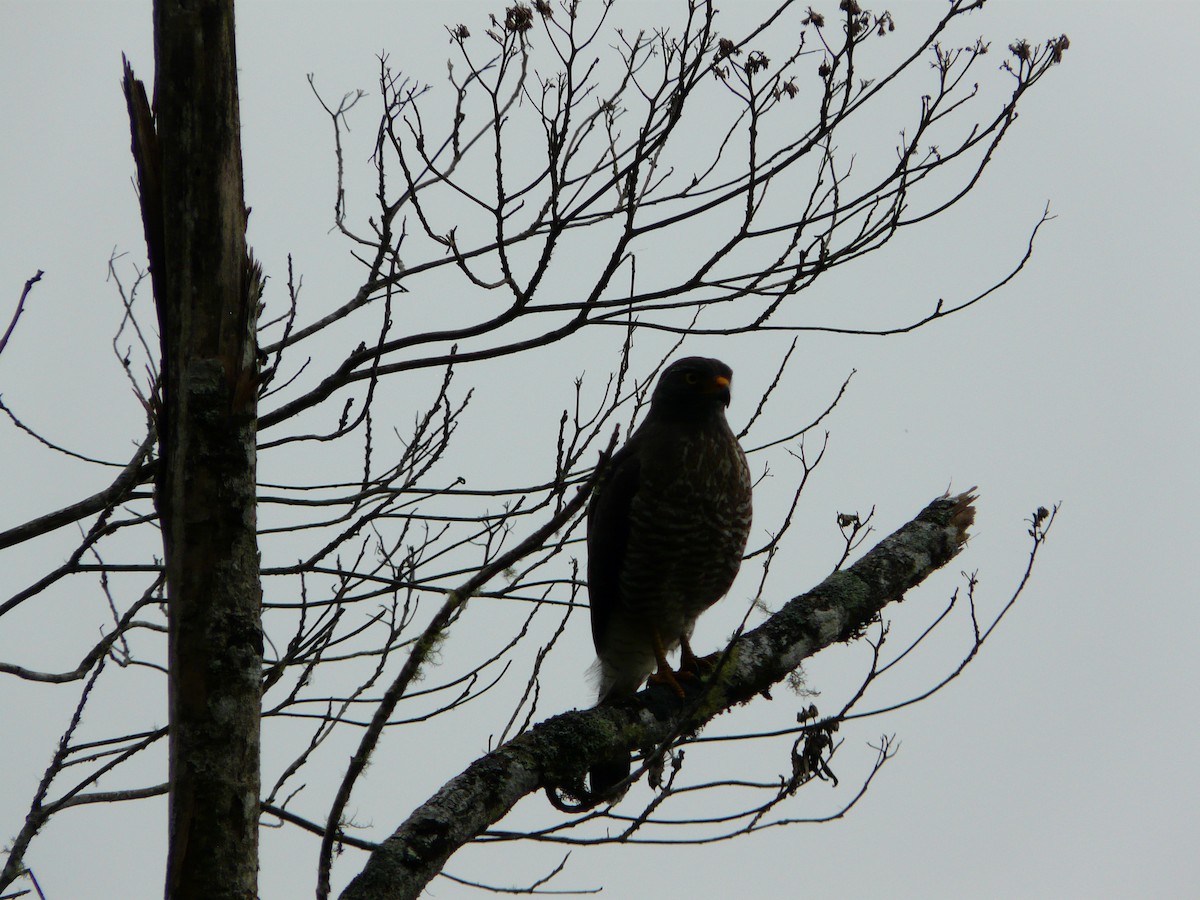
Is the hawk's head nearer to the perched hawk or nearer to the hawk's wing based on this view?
the perched hawk

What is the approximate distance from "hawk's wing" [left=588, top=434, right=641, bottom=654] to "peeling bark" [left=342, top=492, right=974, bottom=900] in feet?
3.20

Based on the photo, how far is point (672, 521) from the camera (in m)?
5.05

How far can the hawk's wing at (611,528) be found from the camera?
16.8 feet

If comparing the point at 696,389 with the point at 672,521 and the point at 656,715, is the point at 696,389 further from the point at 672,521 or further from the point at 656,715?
the point at 656,715

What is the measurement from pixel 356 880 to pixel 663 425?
317 cm

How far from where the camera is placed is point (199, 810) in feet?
7.57

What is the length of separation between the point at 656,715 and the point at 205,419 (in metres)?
2.11

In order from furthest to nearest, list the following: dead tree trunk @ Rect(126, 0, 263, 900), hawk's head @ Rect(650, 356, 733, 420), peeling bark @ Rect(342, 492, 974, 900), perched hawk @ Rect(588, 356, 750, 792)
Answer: hawk's head @ Rect(650, 356, 733, 420), perched hawk @ Rect(588, 356, 750, 792), peeling bark @ Rect(342, 492, 974, 900), dead tree trunk @ Rect(126, 0, 263, 900)

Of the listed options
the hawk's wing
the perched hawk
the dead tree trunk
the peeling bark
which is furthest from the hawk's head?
the dead tree trunk

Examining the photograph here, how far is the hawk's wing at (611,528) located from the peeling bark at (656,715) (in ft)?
3.20

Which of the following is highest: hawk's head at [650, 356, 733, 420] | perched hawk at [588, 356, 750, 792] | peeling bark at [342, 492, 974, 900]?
hawk's head at [650, 356, 733, 420]

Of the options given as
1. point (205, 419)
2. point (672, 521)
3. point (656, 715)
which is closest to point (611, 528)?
point (672, 521)

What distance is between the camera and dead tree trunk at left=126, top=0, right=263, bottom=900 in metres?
2.35

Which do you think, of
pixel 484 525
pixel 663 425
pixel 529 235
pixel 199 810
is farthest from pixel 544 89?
pixel 199 810
